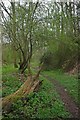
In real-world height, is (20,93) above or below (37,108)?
above

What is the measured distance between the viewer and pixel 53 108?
870 centimetres

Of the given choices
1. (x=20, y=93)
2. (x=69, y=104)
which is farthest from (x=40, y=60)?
(x=20, y=93)

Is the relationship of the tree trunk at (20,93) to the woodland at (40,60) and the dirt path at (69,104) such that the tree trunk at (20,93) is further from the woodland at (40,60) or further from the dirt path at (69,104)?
the dirt path at (69,104)

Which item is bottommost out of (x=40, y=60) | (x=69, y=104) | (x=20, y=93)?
(x=69, y=104)

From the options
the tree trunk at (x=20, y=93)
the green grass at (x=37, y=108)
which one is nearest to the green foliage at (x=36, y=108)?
the green grass at (x=37, y=108)

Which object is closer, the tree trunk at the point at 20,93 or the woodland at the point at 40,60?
the tree trunk at the point at 20,93

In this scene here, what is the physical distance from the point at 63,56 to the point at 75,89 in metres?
11.1

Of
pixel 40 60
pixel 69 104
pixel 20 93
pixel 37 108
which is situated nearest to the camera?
pixel 37 108

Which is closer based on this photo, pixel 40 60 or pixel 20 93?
pixel 20 93

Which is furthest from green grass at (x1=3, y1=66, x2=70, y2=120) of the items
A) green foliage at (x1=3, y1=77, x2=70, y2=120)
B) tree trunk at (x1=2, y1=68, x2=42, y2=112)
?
tree trunk at (x1=2, y1=68, x2=42, y2=112)

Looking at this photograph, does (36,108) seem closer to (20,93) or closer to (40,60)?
(20,93)

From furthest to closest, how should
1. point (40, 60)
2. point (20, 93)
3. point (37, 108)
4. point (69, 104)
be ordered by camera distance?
point (40, 60) < point (69, 104) < point (20, 93) < point (37, 108)

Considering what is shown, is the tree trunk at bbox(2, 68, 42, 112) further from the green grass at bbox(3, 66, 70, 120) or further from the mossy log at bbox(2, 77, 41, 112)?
the green grass at bbox(3, 66, 70, 120)

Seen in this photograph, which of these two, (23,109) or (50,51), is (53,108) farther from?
(50,51)
